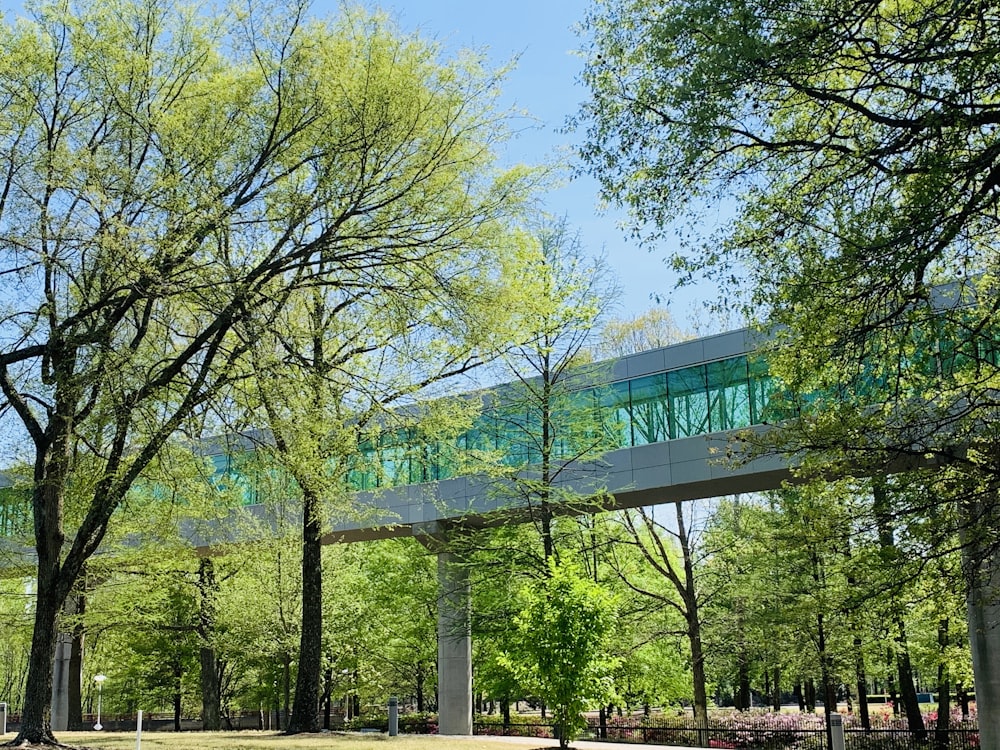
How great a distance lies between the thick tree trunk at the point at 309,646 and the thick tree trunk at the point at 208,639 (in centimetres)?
1224

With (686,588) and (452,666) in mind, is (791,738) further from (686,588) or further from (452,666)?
(452,666)

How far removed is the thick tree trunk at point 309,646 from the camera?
70.2 feet

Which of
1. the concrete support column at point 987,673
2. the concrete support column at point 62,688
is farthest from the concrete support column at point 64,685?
the concrete support column at point 987,673

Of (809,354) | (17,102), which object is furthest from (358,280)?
(809,354)

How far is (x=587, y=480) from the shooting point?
25.6 metres

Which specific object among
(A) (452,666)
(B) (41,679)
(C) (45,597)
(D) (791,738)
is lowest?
(D) (791,738)

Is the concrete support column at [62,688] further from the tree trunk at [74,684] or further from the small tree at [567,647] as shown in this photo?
the small tree at [567,647]

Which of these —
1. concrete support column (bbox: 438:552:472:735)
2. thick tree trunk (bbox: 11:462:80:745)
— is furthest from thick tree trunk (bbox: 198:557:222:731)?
thick tree trunk (bbox: 11:462:80:745)

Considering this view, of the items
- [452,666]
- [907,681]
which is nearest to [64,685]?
[452,666]

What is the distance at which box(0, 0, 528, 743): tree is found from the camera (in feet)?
45.7

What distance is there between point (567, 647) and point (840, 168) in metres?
10.4

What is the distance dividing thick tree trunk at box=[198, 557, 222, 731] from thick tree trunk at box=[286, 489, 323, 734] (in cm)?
1224

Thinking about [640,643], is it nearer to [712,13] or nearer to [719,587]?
[719,587]

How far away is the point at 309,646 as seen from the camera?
21.8 metres
